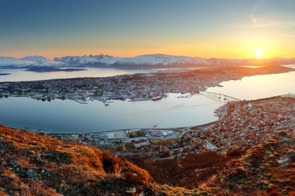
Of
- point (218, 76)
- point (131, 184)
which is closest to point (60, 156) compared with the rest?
point (131, 184)

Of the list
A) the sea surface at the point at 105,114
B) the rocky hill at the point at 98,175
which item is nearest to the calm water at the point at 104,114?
the sea surface at the point at 105,114

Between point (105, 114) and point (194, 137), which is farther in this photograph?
point (105, 114)

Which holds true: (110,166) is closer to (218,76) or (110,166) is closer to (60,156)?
(60,156)

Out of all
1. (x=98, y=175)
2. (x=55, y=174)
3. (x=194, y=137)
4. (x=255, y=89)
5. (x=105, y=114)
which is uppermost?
(x=55, y=174)

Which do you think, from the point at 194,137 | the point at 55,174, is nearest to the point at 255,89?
the point at 194,137

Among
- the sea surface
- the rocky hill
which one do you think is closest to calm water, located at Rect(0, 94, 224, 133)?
the sea surface

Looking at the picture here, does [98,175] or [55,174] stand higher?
[55,174]

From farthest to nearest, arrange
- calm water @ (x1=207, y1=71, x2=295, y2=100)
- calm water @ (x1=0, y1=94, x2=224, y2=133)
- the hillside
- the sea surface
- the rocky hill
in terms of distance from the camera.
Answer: calm water @ (x1=207, y1=71, x2=295, y2=100) < calm water @ (x1=0, y1=94, x2=224, y2=133) < the sea surface < the rocky hill < the hillside

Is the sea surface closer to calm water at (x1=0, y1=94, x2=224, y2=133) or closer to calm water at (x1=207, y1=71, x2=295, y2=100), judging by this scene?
calm water at (x1=0, y1=94, x2=224, y2=133)

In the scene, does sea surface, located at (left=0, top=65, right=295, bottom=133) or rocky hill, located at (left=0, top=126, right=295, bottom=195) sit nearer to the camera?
rocky hill, located at (left=0, top=126, right=295, bottom=195)

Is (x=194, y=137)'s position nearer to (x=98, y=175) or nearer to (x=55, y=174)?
(x=98, y=175)
